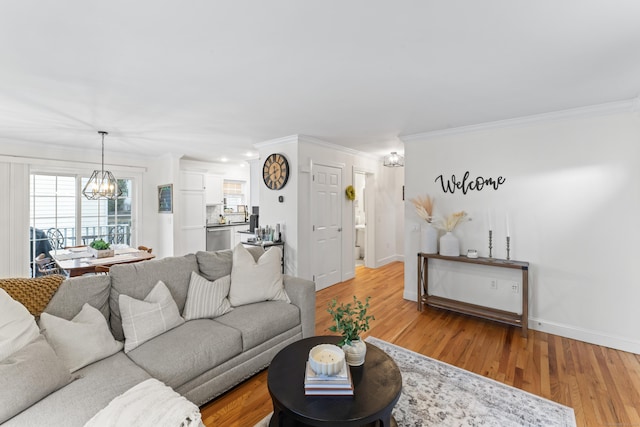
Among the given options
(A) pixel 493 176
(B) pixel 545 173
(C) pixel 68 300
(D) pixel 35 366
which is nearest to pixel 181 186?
(C) pixel 68 300

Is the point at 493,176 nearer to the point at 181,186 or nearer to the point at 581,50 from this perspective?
the point at 581,50

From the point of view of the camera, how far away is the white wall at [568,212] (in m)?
2.81

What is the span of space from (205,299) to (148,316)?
17.7 inches

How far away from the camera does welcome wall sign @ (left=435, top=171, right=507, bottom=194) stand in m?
3.48

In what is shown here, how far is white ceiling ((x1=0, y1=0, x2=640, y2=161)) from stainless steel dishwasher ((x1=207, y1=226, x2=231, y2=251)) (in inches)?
135

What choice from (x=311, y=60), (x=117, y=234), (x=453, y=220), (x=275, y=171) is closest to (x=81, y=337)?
(x=311, y=60)

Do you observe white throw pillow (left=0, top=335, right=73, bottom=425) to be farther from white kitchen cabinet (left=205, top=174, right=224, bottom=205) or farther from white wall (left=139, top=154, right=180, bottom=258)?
white kitchen cabinet (left=205, top=174, right=224, bottom=205)

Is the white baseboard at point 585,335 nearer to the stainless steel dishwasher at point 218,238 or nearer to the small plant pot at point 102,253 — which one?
the small plant pot at point 102,253

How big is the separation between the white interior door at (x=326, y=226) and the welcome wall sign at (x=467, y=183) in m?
1.64

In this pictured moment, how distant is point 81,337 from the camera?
5.55 feet

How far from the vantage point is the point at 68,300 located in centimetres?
183

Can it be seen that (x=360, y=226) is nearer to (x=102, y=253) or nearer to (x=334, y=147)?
(x=334, y=147)

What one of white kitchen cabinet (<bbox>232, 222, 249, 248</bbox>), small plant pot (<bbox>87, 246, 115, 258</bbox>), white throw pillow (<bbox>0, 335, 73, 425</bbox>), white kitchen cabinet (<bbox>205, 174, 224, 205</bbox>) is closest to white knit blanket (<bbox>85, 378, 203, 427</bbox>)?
white throw pillow (<bbox>0, 335, 73, 425</bbox>)

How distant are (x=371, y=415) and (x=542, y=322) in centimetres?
287
